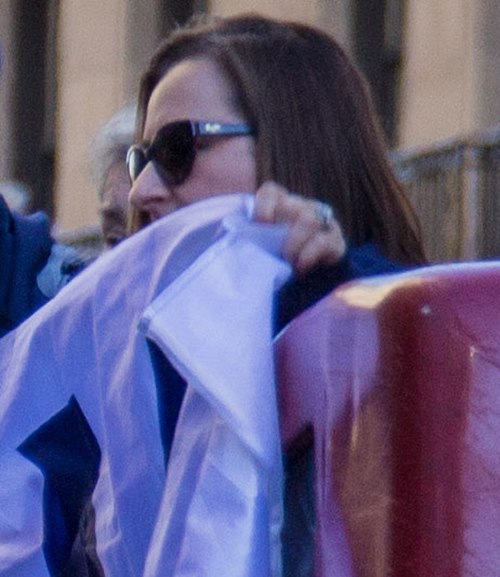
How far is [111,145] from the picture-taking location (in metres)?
5.09

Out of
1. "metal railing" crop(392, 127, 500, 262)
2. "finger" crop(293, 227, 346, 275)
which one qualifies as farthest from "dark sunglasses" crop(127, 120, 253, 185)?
"metal railing" crop(392, 127, 500, 262)

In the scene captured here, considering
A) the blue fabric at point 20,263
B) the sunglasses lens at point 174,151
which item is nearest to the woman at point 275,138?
the sunglasses lens at point 174,151

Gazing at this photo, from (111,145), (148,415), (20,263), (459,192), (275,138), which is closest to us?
(148,415)

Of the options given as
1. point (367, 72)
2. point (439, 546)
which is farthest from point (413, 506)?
point (367, 72)


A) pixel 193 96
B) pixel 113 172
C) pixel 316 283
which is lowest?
pixel 113 172

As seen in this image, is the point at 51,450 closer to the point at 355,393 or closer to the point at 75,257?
the point at 355,393

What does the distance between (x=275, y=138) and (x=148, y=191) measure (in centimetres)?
23

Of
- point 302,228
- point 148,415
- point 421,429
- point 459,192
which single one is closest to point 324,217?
point 302,228

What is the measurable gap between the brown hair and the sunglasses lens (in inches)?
3.9

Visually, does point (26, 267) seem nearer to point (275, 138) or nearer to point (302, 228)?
point (275, 138)

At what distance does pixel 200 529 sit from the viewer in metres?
2.16

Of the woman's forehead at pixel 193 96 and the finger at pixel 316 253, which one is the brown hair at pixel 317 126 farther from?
the finger at pixel 316 253

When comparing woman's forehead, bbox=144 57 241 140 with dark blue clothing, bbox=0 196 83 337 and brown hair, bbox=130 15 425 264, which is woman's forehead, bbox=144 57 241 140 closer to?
brown hair, bbox=130 15 425 264

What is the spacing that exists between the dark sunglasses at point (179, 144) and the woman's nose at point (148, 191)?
13 mm
